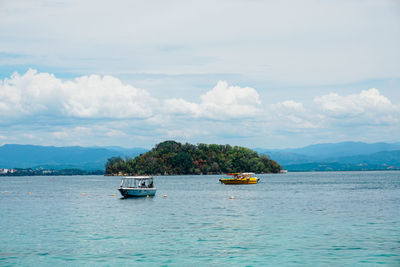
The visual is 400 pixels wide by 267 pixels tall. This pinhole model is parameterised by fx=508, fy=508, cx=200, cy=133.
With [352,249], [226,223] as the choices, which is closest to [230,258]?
[352,249]

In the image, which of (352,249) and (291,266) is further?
(352,249)

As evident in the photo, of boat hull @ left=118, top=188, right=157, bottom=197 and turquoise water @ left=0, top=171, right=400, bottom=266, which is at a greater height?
boat hull @ left=118, top=188, right=157, bottom=197

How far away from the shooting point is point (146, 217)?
78.0 meters

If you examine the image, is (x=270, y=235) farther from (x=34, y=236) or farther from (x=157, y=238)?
(x=34, y=236)

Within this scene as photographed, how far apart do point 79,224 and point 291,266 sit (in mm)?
36895

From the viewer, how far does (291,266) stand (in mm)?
41500

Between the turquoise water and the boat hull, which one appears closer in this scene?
the turquoise water

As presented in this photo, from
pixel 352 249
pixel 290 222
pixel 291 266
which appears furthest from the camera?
pixel 290 222

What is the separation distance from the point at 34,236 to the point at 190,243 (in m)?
18.9

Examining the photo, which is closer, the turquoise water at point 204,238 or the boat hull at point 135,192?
the turquoise water at point 204,238

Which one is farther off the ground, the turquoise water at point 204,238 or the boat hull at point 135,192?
the boat hull at point 135,192

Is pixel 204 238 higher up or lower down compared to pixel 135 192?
lower down

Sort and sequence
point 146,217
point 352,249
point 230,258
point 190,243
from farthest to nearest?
1. point 146,217
2. point 190,243
3. point 352,249
4. point 230,258

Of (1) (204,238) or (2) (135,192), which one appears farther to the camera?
(2) (135,192)
